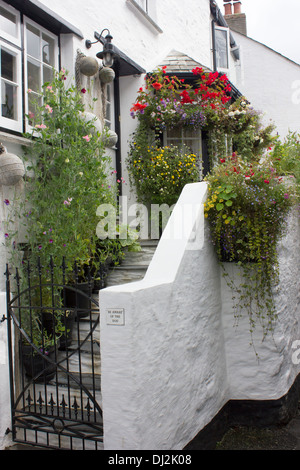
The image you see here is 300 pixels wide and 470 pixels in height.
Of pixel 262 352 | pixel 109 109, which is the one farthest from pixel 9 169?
pixel 109 109

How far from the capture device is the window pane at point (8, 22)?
15.8ft

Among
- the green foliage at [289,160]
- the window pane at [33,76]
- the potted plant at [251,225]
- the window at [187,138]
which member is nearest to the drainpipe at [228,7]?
the window at [187,138]

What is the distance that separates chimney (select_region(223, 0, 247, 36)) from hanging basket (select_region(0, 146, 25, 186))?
13869 millimetres

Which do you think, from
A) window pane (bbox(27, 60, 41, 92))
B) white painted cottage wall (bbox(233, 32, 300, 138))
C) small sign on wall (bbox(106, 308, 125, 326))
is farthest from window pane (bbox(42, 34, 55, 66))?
white painted cottage wall (bbox(233, 32, 300, 138))

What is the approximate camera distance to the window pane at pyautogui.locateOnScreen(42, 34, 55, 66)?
5531 mm

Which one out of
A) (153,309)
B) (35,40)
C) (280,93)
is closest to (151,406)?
(153,309)

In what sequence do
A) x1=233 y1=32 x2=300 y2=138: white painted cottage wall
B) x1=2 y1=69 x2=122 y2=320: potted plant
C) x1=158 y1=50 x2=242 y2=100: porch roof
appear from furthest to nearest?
x1=233 y1=32 x2=300 y2=138: white painted cottage wall, x1=158 y1=50 x2=242 y2=100: porch roof, x1=2 y1=69 x2=122 y2=320: potted plant

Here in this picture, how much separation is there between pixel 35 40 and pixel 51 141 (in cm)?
152

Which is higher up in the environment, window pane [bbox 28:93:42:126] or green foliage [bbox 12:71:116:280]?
window pane [bbox 28:93:42:126]

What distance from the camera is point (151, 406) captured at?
123 inches

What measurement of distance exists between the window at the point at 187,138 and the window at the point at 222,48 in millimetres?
4290

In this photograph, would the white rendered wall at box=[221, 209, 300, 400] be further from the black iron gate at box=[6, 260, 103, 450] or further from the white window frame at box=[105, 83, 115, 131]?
the white window frame at box=[105, 83, 115, 131]

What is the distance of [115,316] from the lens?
306 cm
